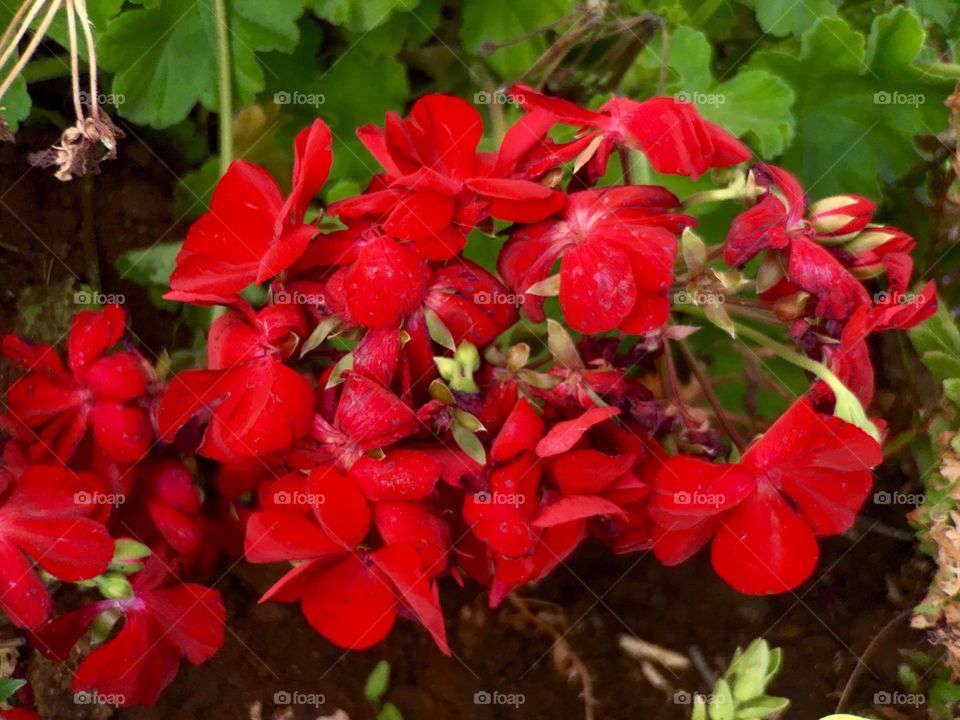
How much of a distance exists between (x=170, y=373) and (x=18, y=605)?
0.23 m

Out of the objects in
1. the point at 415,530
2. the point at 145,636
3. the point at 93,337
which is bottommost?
the point at 145,636

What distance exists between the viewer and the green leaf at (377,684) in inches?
38.4

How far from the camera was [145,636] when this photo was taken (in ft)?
2.80

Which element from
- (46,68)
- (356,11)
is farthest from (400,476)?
(46,68)

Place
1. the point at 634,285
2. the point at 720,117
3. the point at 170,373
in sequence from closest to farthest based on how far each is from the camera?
the point at 634,285, the point at 170,373, the point at 720,117

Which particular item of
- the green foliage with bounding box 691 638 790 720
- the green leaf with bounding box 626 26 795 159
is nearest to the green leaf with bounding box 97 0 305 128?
the green leaf with bounding box 626 26 795 159

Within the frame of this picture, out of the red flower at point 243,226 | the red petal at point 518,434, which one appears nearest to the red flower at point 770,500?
the red petal at point 518,434

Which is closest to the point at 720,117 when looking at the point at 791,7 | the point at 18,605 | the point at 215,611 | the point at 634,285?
the point at 791,7

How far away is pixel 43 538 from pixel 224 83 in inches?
19.6

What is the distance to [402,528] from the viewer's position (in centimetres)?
74

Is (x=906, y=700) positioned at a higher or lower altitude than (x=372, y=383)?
lower

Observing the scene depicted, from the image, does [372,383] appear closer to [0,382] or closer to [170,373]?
[170,373]

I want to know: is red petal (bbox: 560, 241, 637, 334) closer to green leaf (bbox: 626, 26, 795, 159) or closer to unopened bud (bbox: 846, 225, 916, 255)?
unopened bud (bbox: 846, 225, 916, 255)

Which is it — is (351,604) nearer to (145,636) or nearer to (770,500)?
(145,636)
